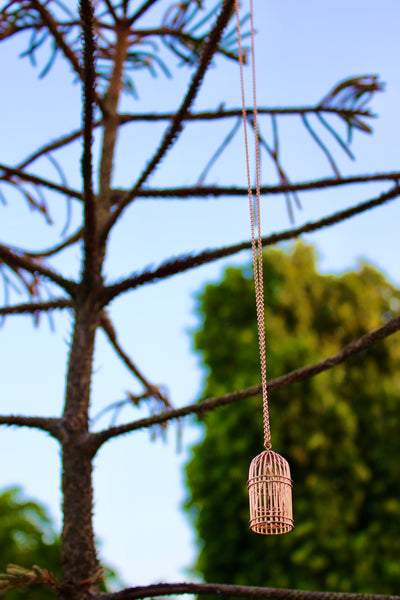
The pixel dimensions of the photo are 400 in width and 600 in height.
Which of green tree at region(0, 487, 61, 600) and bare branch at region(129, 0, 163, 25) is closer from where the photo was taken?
bare branch at region(129, 0, 163, 25)

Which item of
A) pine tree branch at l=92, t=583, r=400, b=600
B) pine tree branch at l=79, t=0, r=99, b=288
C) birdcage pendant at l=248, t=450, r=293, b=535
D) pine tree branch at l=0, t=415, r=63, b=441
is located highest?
pine tree branch at l=79, t=0, r=99, b=288

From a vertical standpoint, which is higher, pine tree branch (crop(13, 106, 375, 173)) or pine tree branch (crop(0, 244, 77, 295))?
pine tree branch (crop(13, 106, 375, 173))

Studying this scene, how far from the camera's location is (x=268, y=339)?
1336 cm

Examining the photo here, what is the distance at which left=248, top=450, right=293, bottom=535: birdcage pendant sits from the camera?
2.17 m

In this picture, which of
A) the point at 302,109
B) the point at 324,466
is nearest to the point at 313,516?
the point at 324,466

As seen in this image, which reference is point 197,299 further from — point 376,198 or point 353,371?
point 376,198

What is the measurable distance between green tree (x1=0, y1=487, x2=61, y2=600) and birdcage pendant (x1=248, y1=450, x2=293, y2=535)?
34.0 feet

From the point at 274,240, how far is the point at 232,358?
10.8m

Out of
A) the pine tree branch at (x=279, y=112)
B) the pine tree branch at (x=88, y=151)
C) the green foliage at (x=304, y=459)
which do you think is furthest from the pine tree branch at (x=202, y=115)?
the green foliage at (x=304, y=459)

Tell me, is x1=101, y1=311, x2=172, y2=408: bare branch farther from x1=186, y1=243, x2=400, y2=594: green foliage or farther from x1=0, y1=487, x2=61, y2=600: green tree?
x1=0, y1=487, x2=61, y2=600: green tree

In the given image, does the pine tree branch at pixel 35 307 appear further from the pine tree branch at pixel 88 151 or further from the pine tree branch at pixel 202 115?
the pine tree branch at pixel 202 115

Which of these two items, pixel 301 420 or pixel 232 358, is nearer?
pixel 301 420

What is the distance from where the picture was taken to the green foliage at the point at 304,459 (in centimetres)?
Answer: 1051

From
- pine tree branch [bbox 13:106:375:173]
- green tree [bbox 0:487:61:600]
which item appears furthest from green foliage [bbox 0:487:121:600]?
pine tree branch [bbox 13:106:375:173]
